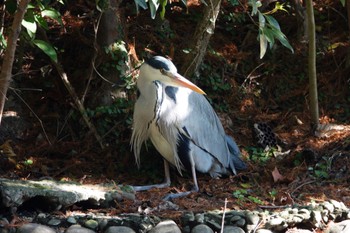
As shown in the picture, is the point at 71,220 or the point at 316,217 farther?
the point at 316,217

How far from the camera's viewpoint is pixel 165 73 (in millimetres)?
4562

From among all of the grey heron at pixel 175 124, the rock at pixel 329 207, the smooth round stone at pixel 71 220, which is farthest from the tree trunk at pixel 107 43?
the rock at pixel 329 207

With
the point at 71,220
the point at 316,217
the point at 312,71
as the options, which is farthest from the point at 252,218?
the point at 312,71

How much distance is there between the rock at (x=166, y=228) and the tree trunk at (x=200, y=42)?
2098mm

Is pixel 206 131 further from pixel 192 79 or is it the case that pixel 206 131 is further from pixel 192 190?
pixel 192 79

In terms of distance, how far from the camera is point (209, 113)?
5059mm

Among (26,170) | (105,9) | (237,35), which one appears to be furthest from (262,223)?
(237,35)

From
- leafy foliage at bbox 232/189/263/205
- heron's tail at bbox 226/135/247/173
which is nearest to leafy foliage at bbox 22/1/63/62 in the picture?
leafy foliage at bbox 232/189/263/205

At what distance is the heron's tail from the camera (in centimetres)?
511

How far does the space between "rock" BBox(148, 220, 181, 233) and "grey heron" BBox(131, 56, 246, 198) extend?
74cm

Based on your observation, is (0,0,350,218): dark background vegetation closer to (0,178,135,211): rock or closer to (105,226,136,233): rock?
(0,178,135,211): rock

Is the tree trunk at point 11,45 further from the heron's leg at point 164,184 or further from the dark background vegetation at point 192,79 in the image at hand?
the heron's leg at point 164,184

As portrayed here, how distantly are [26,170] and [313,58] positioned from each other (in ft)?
8.91

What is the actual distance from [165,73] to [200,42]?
3.46ft
